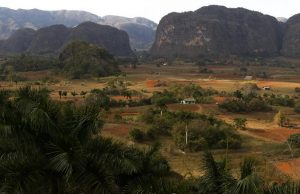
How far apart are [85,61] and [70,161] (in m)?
96.7

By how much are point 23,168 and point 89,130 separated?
1.98 m

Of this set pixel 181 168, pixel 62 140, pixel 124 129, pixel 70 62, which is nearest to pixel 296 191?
pixel 62 140

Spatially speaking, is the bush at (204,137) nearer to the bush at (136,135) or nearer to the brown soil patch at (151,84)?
the bush at (136,135)

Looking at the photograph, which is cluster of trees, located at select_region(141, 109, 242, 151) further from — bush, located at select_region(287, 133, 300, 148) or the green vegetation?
the green vegetation

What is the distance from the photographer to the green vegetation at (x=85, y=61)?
343ft

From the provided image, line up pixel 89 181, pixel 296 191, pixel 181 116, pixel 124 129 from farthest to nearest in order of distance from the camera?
pixel 181 116, pixel 124 129, pixel 89 181, pixel 296 191

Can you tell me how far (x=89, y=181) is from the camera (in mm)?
10719

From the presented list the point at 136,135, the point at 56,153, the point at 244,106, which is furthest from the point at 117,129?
the point at 56,153

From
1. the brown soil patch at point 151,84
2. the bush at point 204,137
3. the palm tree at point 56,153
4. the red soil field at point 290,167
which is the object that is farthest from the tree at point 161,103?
the palm tree at point 56,153

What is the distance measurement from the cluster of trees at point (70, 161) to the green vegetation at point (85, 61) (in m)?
92.1

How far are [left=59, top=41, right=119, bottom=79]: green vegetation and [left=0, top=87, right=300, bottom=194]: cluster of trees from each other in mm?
92068

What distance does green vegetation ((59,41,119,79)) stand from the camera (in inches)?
4122

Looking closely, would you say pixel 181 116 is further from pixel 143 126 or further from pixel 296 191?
pixel 296 191

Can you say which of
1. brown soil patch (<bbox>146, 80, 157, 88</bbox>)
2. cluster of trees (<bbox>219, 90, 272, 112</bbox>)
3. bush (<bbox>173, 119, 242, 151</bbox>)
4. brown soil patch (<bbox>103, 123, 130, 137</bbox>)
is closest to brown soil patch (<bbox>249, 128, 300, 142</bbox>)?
bush (<bbox>173, 119, 242, 151</bbox>)
